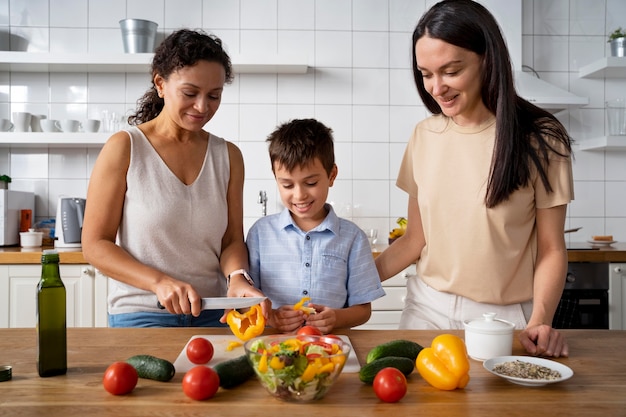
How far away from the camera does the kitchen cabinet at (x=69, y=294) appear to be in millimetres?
2859

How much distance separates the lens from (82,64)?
323 cm

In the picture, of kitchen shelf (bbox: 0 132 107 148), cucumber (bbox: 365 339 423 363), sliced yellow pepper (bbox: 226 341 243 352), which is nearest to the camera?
cucumber (bbox: 365 339 423 363)

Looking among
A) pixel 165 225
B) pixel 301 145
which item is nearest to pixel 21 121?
pixel 165 225

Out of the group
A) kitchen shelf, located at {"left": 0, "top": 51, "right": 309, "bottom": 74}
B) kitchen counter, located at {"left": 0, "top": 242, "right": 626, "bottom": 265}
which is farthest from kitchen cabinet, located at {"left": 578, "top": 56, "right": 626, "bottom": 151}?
kitchen shelf, located at {"left": 0, "top": 51, "right": 309, "bottom": 74}

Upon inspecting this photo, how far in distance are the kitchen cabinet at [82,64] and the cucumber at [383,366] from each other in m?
2.46

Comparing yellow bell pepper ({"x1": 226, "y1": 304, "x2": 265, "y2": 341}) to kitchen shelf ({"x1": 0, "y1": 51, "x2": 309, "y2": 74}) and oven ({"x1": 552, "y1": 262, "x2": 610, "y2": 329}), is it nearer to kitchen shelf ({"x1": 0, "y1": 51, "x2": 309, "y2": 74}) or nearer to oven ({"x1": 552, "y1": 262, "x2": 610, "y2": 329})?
oven ({"x1": 552, "y1": 262, "x2": 610, "y2": 329})

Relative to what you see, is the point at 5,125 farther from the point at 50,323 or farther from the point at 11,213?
the point at 50,323

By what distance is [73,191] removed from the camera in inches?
138

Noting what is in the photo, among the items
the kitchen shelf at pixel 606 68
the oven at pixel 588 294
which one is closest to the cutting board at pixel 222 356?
the oven at pixel 588 294

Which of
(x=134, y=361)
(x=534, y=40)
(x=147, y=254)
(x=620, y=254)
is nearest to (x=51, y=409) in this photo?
(x=134, y=361)

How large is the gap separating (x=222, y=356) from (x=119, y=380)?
0.90 ft

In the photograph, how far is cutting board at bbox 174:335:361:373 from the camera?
1.12 metres

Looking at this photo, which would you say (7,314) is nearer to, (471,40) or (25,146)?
(25,146)

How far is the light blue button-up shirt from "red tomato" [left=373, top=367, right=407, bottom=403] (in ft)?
2.14
